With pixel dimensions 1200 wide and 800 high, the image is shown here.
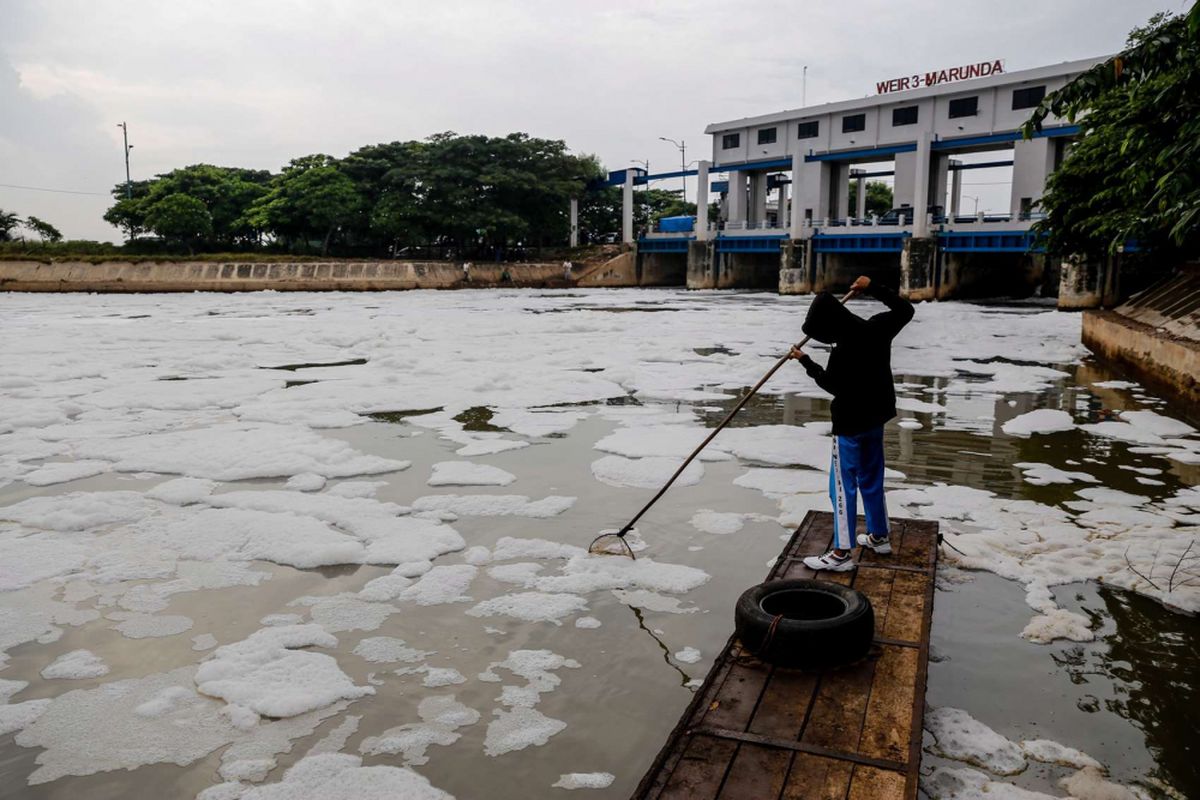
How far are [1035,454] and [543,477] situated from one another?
18.4 ft

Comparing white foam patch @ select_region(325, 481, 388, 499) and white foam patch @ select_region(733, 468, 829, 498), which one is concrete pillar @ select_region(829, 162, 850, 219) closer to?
white foam patch @ select_region(733, 468, 829, 498)

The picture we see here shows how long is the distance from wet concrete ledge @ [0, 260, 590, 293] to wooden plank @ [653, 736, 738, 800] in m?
52.5

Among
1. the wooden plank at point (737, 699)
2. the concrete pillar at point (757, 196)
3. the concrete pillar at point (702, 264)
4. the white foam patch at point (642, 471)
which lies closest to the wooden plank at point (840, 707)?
the wooden plank at point (737, 699)

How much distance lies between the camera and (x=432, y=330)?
A: 25.1 meters

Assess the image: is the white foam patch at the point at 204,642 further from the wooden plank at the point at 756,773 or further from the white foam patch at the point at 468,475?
the white foam patch at the point at 468,475

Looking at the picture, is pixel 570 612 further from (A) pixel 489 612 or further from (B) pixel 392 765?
(B) pixel 392 765

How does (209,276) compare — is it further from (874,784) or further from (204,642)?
Result: (874,784)

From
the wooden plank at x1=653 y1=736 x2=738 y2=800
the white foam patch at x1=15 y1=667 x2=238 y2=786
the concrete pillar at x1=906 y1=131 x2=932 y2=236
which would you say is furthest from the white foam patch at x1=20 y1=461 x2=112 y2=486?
the concrete pillar at x1=906 y1=131 x2=932 y2=236

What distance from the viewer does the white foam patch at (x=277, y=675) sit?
4.48 metres

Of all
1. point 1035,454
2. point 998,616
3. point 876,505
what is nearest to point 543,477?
point 876,505

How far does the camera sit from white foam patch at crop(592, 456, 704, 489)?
28.5 feet

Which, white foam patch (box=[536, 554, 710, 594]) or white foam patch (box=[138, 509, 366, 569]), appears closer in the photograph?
white foam patch (box=[536, 554, 710, 594])

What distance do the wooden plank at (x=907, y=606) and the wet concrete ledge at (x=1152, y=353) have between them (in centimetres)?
957

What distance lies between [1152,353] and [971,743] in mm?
14058
